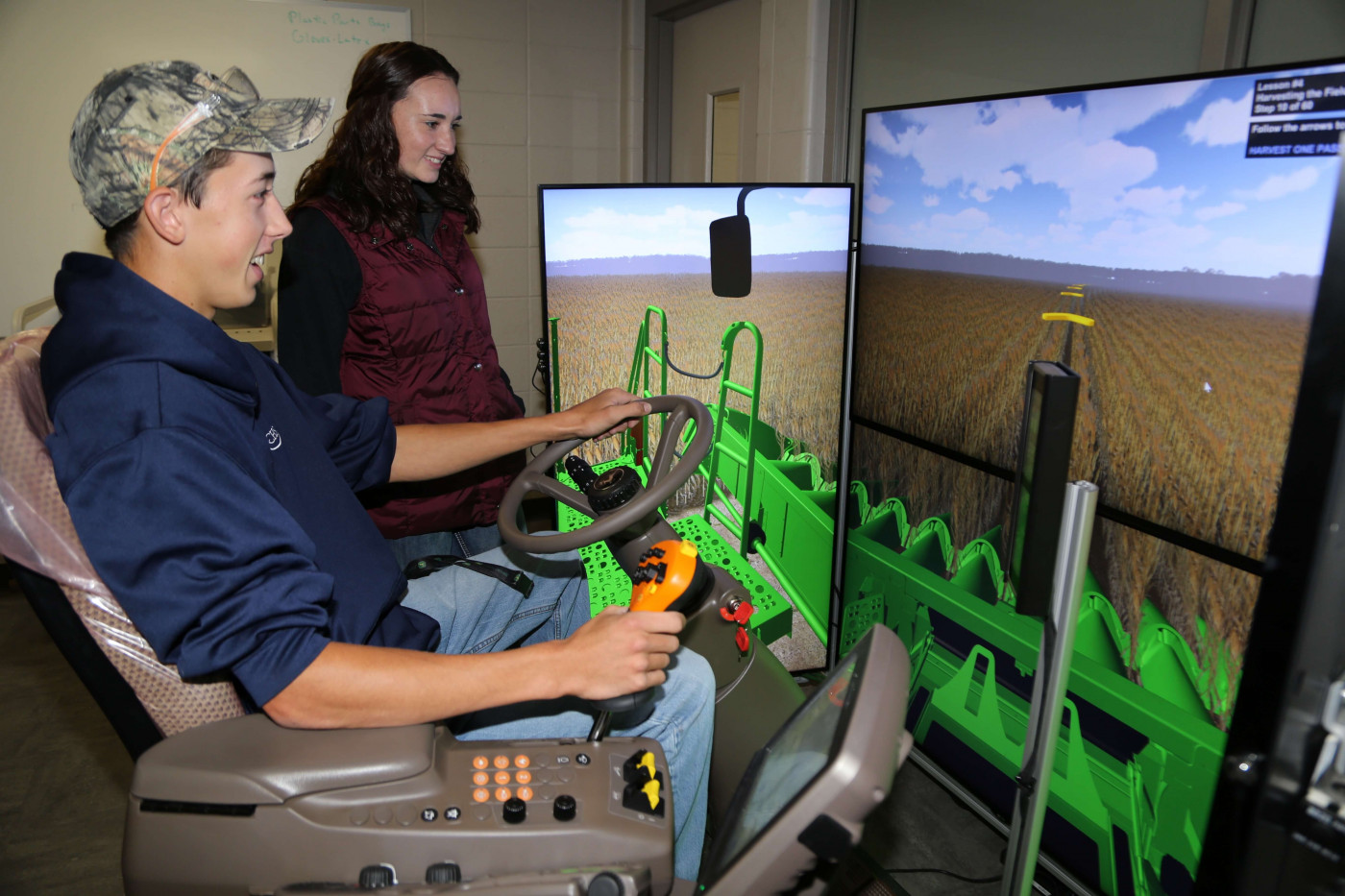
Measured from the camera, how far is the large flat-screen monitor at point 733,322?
195 centimetres

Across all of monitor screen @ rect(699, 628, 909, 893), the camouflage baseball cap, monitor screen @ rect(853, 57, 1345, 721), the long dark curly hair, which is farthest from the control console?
the long dark curly hair

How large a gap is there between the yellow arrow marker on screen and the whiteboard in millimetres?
2891

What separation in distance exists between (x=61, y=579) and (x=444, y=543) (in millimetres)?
1052

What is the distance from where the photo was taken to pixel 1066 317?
137 centimetres

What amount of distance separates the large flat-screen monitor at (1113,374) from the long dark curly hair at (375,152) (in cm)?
94

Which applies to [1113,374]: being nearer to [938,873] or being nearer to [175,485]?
[938,873]

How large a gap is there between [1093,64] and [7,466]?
1.93 metres

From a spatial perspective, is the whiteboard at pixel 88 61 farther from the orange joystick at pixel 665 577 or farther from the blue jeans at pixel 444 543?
the orange joystick at pixel 665 577

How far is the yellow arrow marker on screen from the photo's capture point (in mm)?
1340

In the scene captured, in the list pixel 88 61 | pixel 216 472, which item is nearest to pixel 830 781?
pixel 216 472

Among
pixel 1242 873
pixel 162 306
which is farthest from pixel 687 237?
pixel 1242 873

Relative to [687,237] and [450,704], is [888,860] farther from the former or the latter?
[687,237]

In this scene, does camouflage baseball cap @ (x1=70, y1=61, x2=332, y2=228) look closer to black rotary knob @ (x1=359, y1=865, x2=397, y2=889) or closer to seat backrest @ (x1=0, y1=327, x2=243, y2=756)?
seat backrest @ (x1=0, y1=327, x2=243, y2=756)

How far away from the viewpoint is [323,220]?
1.70 metres
